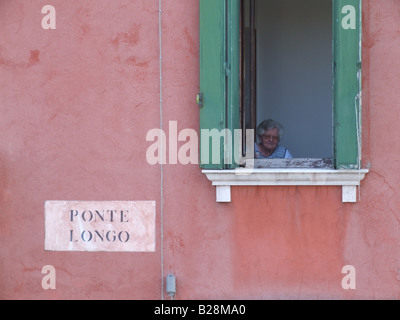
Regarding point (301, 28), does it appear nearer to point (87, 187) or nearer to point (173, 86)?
point (173, 86)

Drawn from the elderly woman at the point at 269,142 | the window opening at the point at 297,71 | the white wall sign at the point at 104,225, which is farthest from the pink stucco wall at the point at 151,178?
the window opening at the point at 297,71

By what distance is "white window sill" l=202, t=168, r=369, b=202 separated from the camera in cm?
453

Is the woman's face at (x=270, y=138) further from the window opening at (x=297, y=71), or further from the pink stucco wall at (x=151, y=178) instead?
the window opening at (x=297, y=71)

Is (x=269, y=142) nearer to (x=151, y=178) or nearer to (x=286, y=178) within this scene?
(x=286, y=178)

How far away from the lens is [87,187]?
15.6 ft

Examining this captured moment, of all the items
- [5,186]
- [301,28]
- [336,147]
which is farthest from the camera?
[301,28]

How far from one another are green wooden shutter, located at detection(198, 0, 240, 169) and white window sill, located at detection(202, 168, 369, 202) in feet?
0.23

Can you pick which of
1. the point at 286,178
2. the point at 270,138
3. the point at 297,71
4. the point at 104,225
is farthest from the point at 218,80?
the point at 297,71

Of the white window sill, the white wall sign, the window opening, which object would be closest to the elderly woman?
the white window sill

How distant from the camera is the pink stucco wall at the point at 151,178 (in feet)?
15.0

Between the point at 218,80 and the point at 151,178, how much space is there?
0.76m
